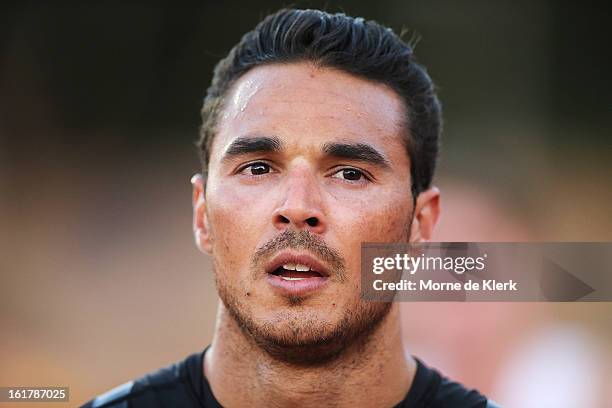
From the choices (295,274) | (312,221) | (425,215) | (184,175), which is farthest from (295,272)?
(184,175)

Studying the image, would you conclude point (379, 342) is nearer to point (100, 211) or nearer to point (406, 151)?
point (406, 151)

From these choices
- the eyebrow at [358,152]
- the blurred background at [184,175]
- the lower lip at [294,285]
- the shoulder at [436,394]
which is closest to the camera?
the lower lip at [294,285]

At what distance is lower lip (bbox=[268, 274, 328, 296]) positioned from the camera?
2.08 m

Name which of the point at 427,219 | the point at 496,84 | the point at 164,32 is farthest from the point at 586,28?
the point at 164,32

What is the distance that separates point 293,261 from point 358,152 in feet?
1.23

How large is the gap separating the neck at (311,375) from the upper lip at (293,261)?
0.26 meters

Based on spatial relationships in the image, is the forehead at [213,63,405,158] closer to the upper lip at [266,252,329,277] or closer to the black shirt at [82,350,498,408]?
the upper lip at [266,252,329,277]

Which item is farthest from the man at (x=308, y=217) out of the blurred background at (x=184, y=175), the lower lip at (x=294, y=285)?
the blurred background at (x=184, y=175)

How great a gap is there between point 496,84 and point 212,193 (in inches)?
91.5

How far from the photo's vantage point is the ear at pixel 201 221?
95.7 inches

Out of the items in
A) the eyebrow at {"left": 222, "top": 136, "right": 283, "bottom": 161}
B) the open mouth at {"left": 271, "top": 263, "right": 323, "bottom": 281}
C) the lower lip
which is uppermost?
the eyebrow at {"left": 222, "top": 136, "right": 283, "bottom": 161}

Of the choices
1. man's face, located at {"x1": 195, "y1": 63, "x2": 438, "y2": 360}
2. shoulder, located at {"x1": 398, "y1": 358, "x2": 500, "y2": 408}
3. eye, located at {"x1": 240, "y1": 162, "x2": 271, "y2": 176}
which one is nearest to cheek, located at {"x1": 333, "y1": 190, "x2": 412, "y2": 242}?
man's face, located at {"x1": 195, "y1": 63, "x2": 438, "y2": 360}

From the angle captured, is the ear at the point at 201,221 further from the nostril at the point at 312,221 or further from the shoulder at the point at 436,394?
the shoulder at the point at 436,394

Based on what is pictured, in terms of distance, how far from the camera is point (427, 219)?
2.55 meters
